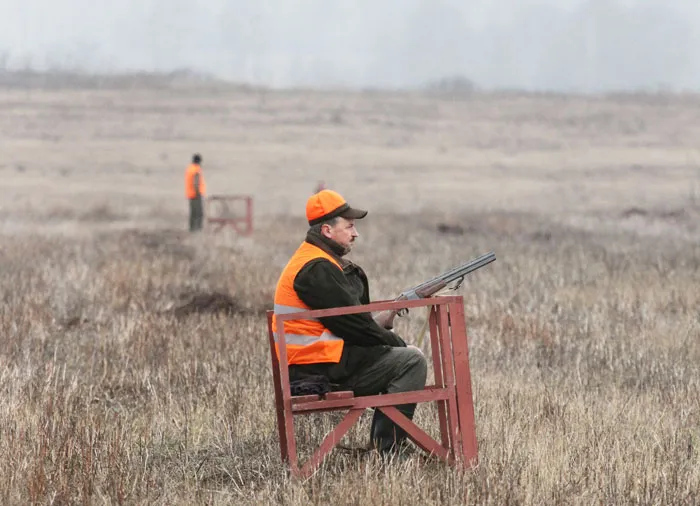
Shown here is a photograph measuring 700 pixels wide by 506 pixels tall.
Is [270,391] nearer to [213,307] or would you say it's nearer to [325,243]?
[325,243]

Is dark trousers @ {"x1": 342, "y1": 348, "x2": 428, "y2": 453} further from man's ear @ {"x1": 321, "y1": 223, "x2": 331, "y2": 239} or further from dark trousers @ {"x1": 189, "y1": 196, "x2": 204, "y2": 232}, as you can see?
dark trousers @ {"x1": 189, "y1": 196, "x2": 204, "y2": 232}

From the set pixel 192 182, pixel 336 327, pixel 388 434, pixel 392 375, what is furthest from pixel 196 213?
pixel 336 327

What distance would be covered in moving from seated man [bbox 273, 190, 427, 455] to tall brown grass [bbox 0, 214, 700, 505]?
1.48ft

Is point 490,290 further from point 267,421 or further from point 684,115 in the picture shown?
point 684,115

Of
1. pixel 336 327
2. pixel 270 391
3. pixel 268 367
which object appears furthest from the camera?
pixel 268 367

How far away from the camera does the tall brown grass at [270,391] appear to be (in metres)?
5.59

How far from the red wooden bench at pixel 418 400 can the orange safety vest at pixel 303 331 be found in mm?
171

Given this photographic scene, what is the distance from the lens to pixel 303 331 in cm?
588

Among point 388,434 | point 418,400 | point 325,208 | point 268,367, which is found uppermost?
point 325,208

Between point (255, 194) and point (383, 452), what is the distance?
46849 millimetres

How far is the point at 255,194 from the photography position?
52688mm

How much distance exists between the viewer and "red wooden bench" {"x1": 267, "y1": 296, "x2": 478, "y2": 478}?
5.65 meters

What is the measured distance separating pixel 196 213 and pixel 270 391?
1854 cm

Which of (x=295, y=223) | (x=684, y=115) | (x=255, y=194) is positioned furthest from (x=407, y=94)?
→ (x=295, y=223)
